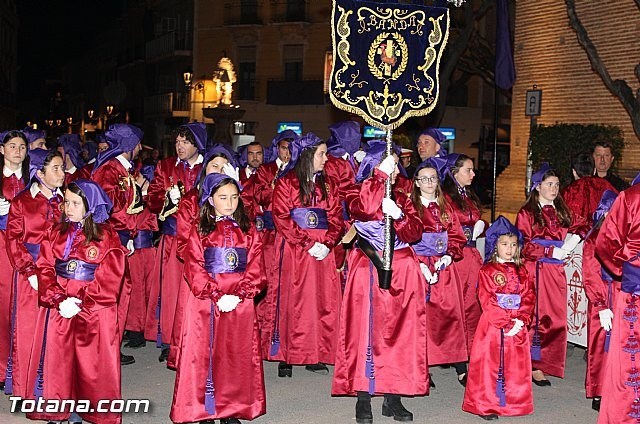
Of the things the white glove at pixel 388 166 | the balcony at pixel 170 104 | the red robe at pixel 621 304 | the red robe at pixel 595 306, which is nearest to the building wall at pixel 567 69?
the red robe at pixel 595 306

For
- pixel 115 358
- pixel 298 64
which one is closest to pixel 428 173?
pixel 115 358

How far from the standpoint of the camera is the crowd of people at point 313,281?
250 inches

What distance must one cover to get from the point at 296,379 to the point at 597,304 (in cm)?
300

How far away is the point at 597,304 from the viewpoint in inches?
272

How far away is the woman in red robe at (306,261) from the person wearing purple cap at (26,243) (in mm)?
2140

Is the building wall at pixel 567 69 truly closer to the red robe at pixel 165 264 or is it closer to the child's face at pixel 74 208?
the red robe at pixel 165 264

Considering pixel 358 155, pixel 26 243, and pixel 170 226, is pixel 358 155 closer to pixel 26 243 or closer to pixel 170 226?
pixel 170 226

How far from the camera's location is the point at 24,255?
275 inches

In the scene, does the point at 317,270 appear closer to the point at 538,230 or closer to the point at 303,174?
the point at 303,174

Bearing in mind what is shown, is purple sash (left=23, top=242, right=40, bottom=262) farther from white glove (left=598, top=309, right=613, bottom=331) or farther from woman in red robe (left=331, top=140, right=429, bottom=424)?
white glove (left=598, top=309, right=613, bottom=331)

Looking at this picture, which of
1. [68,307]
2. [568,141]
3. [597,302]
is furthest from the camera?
[568,141]

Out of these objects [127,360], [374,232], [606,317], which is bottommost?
[127,360]

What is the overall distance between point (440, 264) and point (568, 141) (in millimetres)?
10275

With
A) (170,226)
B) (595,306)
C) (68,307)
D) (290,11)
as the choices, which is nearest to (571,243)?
(595,306)
